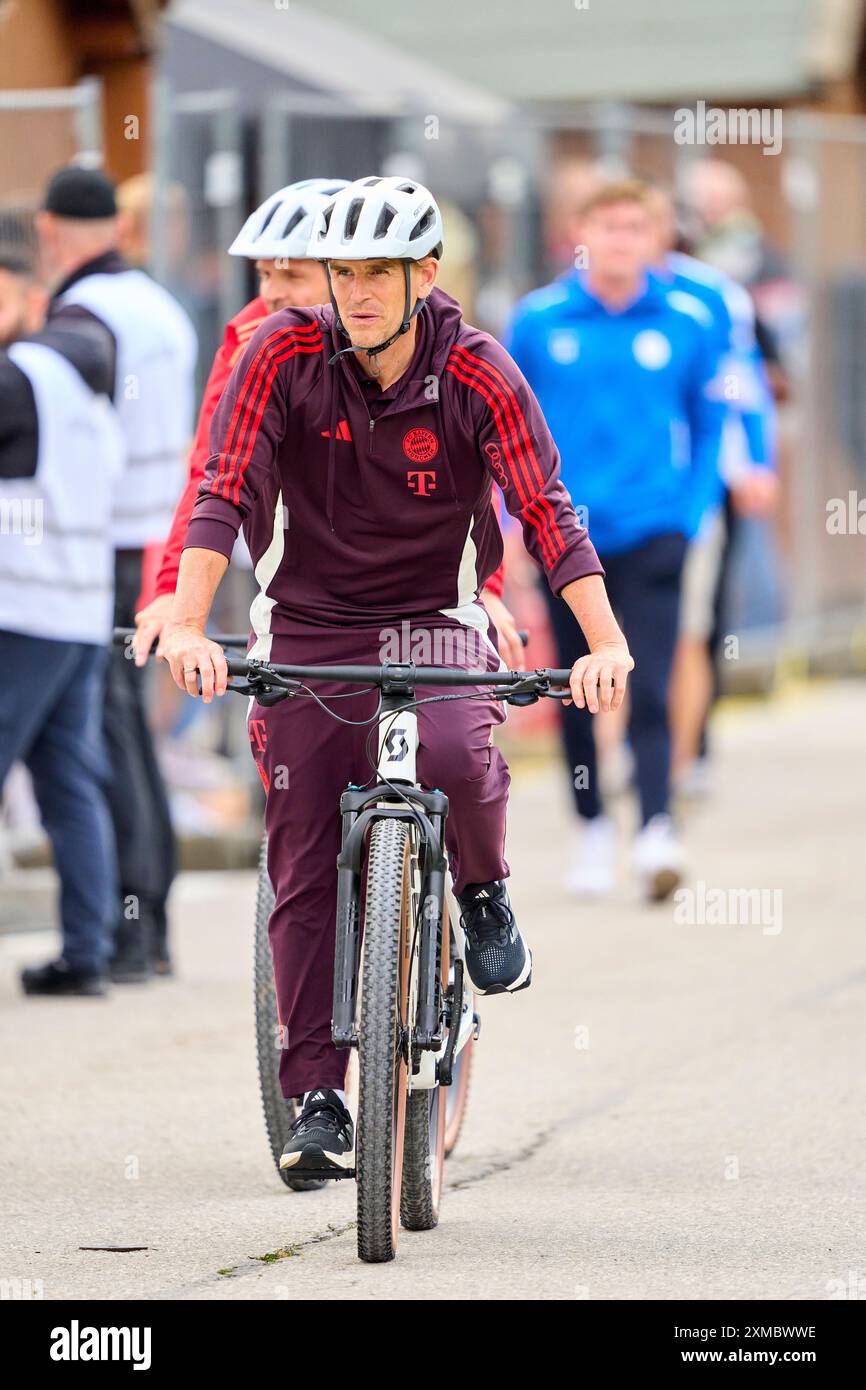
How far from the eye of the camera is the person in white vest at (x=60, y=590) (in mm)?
7617

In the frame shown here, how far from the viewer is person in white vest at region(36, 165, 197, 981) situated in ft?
26.3

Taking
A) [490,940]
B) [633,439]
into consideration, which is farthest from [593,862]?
[490,940]

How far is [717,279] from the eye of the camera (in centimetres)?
1048

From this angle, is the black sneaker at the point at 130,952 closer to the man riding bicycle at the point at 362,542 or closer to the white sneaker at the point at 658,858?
the white sneaker at the point at 658,858

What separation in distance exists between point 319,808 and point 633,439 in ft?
15.0

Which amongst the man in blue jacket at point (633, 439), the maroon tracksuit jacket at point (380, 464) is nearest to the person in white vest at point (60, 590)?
the man in blue jacket at point (633, 439)

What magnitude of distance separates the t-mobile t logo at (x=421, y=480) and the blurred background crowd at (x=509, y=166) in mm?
3306

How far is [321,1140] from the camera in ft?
16.5

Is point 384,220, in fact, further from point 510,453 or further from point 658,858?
point 658,858

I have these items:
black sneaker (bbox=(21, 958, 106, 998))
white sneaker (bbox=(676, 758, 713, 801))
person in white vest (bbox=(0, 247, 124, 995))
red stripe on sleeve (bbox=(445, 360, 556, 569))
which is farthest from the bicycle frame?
white sneaker (bbox=(676, 758, 713, 801))

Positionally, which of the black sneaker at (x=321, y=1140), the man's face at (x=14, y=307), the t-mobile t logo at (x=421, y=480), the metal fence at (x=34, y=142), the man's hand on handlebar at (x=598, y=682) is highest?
the metal fence at (x=34, y=142)

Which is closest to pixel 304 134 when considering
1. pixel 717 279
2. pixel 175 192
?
pixel 175 192

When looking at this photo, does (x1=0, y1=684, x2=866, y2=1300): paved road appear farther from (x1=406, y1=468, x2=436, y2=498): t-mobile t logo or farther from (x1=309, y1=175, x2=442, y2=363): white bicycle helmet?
(x1=309, y1=175, x2=442, y2=363): white bicycle helmet
